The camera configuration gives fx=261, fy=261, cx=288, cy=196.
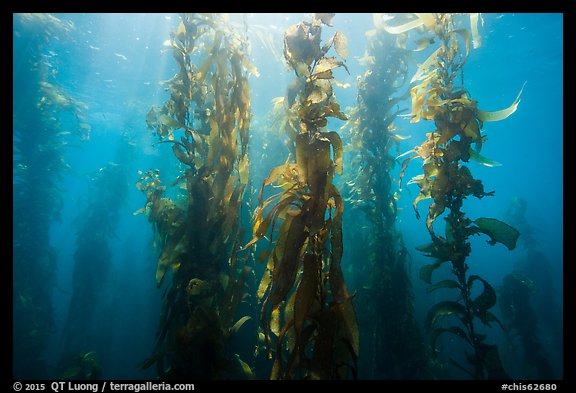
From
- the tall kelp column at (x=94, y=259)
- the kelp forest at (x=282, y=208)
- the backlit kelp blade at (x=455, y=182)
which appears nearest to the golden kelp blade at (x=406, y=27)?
the kelp forest at (x=282, y=208)

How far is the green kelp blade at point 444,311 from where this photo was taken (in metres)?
2.72

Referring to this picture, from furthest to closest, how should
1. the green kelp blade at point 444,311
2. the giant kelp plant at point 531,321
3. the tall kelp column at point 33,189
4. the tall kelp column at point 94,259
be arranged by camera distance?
the tall kelp column at point 94,259, the giant kelp plant at point 531,321, the tall kelp column at point 33,189, the green kelp blade at point 444,311

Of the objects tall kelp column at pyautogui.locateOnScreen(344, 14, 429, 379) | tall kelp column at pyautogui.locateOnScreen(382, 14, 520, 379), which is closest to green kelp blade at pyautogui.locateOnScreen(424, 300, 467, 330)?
tall kelp column at pyautogui.locateOnScreen(382, 14, 520, 379)

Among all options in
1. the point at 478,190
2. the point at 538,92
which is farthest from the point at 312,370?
the point at 538,92

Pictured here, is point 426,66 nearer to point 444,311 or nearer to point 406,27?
point 406,27

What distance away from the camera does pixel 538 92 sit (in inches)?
829

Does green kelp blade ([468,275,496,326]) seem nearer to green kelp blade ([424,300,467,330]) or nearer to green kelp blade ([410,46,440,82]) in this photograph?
green kelp blade ([424,300,467,330])

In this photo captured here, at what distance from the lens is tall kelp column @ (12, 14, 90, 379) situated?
738cm

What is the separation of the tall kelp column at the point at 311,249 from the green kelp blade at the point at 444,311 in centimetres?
134

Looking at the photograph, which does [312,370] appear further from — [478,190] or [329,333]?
[478,190]

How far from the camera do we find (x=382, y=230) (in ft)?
17.5

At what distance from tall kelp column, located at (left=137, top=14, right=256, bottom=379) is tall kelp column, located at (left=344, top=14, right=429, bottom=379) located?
314 centimetres

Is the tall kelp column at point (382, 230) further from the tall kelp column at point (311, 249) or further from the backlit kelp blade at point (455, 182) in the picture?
the tall kelp column at point (311, 249)
